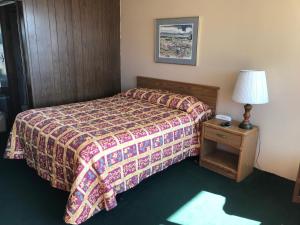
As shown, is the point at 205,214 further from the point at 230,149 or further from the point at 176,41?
the point at 176,41

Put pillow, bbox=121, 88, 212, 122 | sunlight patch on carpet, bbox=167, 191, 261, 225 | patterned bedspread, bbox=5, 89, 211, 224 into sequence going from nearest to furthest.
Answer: patterned bedspread, bbox=5, 89, 211, 224
sunlight patch on carpet, bbox=167, 191, 261, 225
pillow, bbox=121, 88, 212, 122

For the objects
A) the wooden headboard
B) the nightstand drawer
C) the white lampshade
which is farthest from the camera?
the wooden headboard

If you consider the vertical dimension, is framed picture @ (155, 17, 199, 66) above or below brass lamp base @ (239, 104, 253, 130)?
above

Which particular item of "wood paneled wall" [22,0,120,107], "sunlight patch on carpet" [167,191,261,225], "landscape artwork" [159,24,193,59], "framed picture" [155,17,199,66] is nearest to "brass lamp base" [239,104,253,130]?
"sunlight patch on carpet" [167,191,261,225]

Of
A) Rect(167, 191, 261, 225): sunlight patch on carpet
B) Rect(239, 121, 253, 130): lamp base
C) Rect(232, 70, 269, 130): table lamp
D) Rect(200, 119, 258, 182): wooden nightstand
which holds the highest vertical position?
Rect(232, 70, 269, 130): table lamp

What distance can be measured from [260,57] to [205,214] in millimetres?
1723

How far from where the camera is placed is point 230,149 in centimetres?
312

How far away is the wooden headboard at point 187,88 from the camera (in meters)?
3.15

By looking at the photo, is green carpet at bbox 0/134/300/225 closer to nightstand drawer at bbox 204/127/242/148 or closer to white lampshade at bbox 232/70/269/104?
nightstand drawer at bbox 204/127/242/148

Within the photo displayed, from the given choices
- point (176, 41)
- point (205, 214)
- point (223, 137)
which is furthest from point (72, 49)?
point (205, 214)

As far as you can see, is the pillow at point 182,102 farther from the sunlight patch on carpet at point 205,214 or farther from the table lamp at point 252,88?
the sunlight patch on carpet at point 205,214

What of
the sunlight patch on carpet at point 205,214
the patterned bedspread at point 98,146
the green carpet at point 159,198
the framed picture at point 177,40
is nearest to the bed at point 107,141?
the patterned bedspread at point 98,146

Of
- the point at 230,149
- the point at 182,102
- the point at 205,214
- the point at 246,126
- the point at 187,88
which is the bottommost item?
the point at 205,214

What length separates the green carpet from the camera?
2104 mm
